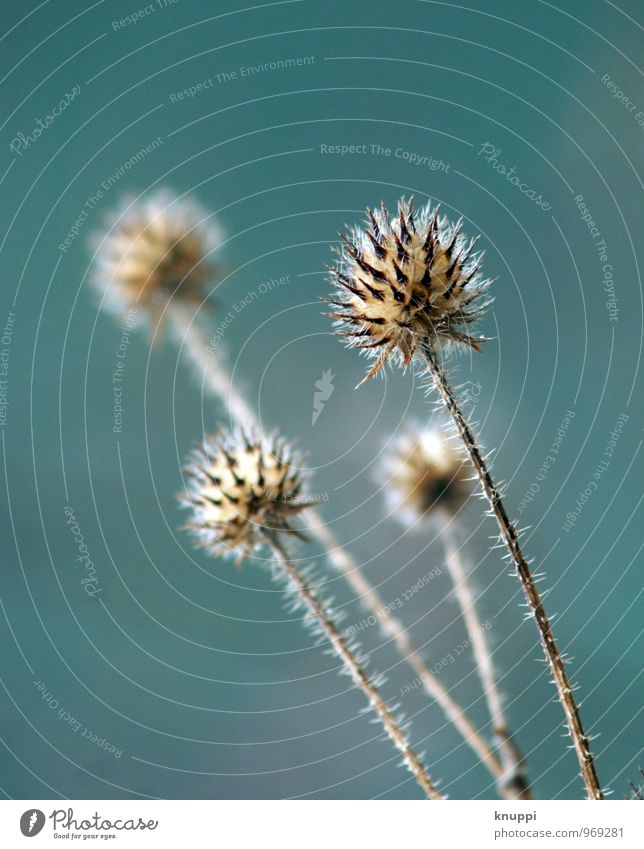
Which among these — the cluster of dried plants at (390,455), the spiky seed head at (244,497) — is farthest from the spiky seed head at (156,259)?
the spiky seed head at (244,497)

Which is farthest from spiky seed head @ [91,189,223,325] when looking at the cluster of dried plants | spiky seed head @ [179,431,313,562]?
spiky seed head @ [179,431,313,562]

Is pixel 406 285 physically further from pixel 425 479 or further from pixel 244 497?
pixel 425 479

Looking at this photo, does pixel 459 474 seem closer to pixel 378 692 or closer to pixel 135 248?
pixel 378 692

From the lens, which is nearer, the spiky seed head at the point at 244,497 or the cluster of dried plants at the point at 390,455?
the cluster of dried plants at the point at 390,455

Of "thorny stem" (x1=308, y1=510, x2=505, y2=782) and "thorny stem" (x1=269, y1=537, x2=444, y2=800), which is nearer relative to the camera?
"thorny stem" (x1=269, y1=537, x2=444, y2=800)

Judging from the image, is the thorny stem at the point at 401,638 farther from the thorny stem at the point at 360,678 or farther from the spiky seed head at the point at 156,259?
the spiky seed head at the point at 156,259

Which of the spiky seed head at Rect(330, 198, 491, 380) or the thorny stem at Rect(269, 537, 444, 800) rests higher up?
the spiky seed head at Rect(330, 198, 491, 380)

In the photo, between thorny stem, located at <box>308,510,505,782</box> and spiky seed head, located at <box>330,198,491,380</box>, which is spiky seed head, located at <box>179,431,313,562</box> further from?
spiky seed head, located at <box>330,198,491,380</box>
